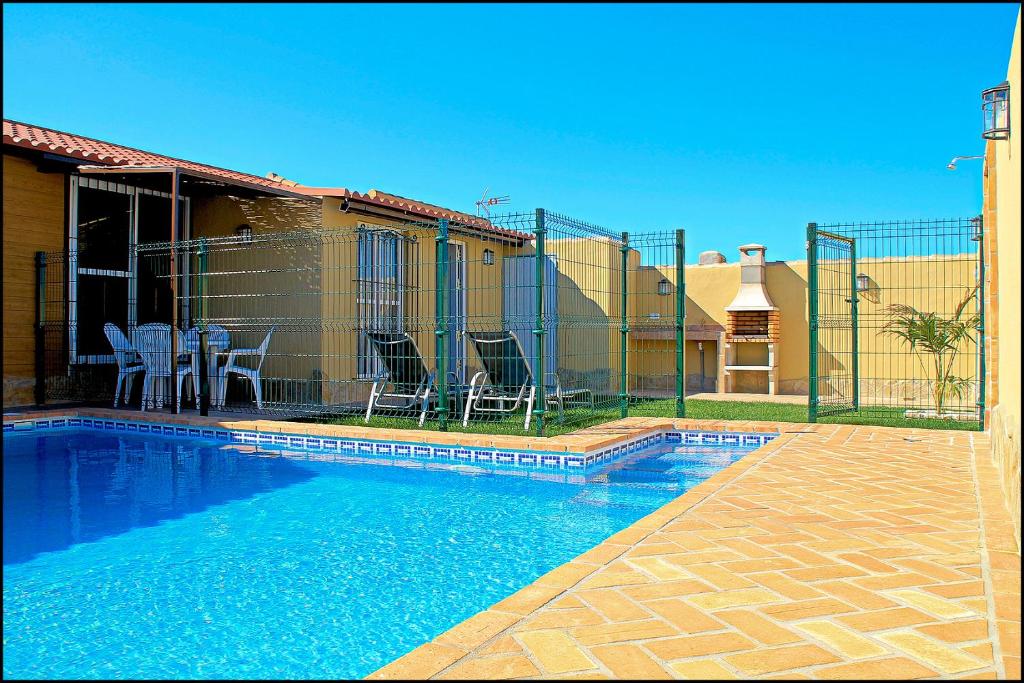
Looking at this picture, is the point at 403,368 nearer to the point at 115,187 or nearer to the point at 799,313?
the point at 115,187

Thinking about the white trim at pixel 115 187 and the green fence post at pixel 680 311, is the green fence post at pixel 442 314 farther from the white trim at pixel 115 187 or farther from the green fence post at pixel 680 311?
the white trim at pixel 115 187

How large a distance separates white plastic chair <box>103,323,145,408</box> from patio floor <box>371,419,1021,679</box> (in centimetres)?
837

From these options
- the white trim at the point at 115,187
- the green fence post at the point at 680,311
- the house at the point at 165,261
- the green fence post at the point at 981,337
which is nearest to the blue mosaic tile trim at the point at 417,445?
the green fence post at the point at 680,311

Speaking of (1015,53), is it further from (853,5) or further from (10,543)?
(10,543)

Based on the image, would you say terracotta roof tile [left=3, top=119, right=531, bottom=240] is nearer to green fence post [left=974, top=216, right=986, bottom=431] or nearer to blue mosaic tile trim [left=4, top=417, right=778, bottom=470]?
blue mosaic tile trim [left=4, top=417, right=778, bottom=470]

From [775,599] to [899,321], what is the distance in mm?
7934

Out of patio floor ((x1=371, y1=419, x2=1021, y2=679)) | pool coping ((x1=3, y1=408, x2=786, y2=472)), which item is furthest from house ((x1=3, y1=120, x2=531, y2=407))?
patio floor ((x1=371, y1=419, x2=1021, y2=679))

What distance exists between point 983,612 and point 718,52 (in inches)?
199

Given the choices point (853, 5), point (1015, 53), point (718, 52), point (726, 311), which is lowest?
point (726, 311)

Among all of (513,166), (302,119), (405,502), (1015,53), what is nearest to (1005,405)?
(1015,53)

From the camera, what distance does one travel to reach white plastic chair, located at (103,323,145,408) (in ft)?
33.1

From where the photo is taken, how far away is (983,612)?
2904 mm

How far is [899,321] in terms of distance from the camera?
9781mm

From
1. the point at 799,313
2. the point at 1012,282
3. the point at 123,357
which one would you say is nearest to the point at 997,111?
the point at 1012,282
